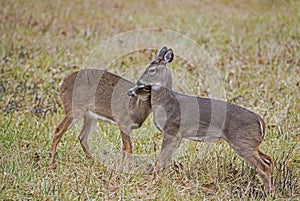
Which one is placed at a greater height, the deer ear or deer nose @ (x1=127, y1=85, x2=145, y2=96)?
the deer ear

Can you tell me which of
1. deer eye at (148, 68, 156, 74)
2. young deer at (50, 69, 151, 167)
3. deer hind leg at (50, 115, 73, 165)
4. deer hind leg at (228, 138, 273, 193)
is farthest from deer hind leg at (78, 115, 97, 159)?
deer hind leg at (228, 138, 273, 193)

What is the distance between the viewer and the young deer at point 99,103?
586 centimetres

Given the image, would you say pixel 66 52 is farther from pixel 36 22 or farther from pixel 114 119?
pixel 114 119

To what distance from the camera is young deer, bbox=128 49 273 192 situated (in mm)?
5125

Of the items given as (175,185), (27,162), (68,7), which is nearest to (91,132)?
(27,162)

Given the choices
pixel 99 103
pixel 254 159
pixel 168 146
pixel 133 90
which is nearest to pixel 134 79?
pixel 99 103

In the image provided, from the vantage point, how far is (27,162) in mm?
5469

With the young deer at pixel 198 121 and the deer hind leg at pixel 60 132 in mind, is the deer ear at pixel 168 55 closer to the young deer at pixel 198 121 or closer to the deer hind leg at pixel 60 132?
the young deer at pixel 198 121

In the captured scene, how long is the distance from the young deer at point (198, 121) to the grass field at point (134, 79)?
18cm

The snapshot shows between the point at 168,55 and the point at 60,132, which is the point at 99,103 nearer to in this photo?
the point at 60,132

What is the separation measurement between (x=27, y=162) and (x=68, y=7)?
25.0 ft

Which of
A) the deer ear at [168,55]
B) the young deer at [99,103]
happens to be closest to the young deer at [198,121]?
the deer ear at [168,55]

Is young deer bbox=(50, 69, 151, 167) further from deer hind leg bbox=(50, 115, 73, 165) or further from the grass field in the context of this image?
the grass field

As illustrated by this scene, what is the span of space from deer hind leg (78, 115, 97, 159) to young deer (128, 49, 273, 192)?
90 cm
